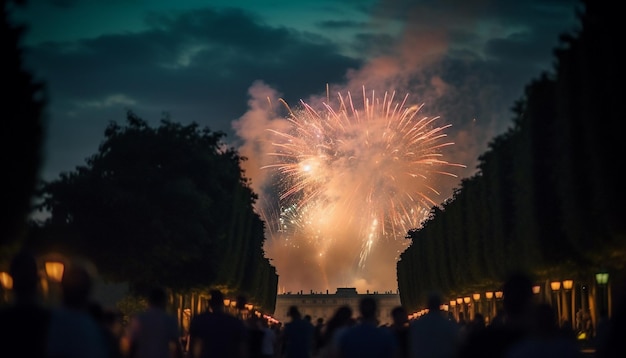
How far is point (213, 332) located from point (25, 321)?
27.3 ft

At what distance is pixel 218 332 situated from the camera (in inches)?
719

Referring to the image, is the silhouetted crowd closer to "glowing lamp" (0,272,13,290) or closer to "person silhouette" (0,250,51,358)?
"person silhouette" (0,250,51,358)

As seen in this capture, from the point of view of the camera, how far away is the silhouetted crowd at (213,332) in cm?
1013

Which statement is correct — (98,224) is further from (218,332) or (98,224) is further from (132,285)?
(218,332)

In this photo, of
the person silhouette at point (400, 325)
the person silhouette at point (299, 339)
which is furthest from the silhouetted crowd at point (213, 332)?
the person silhouette at point (299, 339)

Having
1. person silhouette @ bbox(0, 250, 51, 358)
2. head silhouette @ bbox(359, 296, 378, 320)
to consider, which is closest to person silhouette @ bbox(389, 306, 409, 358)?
head silhouette @ bbox(359, 296, 378, 320)

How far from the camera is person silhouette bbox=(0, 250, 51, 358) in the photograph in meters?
9.95

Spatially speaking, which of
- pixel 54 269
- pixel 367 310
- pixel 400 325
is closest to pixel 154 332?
pixel 367 310

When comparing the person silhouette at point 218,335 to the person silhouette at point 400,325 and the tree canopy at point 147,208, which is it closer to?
the person silhouette at point 400,325

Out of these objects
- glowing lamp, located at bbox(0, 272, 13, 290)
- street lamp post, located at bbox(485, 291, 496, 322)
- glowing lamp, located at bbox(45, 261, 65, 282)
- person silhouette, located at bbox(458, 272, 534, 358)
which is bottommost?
person silhouette, located at bbox(458, 272, 534, 358)

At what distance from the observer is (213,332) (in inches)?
720

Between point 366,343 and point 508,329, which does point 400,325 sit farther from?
point 508,329

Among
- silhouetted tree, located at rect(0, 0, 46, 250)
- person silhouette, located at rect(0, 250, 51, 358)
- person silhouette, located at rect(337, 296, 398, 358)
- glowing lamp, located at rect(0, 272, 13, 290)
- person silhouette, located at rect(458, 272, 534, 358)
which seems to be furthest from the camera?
glowing lamp, located at rect(0, 272, 13, 290)

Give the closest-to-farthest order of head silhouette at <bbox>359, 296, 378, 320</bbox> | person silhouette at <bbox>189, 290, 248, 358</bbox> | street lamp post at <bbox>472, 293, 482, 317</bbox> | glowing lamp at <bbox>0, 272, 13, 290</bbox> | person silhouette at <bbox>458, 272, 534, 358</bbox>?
1. person silhouette at <bbox>458, 272, 534, 358</bbox>
2. head silhouette at <bbox>359, 296, 378, 320</bbox>
3. person silhouette at <bbox>189, 290, 248, 358</bbox>
4. glowing lamp at <bbox>0, 272, 13, 290</bbox>
5. street lamp post at <bbox>472, 293, 482, 317</bbox>
